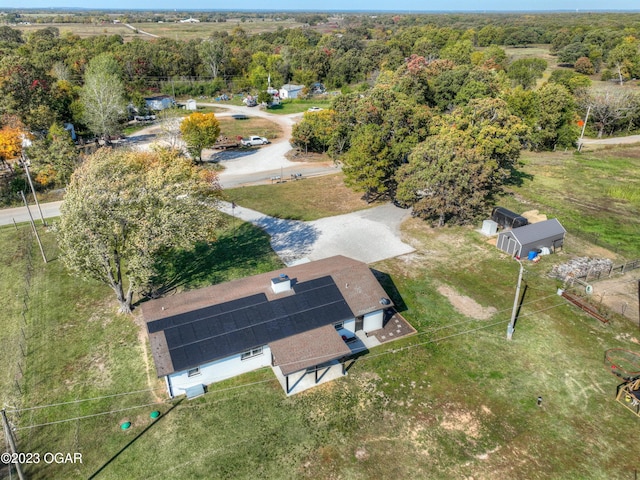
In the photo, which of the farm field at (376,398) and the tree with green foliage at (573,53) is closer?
the farm field at (376,398)

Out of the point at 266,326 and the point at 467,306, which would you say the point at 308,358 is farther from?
the point at 467,306

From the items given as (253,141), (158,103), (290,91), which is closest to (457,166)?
(253,141)

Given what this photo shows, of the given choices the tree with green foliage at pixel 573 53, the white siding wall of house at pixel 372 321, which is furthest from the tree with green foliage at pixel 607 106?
the white siding wall of house at pixel 372 321

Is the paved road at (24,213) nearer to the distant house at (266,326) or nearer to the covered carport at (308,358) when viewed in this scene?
the distant house at (266,326)

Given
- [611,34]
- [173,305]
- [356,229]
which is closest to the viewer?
[173,305]

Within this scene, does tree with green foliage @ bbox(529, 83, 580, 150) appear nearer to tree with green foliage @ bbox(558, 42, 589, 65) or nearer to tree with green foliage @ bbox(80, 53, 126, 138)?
tree with green foliage @ bbox(80, 53, 126, 138)

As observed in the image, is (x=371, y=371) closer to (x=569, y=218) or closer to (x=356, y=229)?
(x=356, y=229)

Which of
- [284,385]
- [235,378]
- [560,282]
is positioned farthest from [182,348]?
[560,282]
